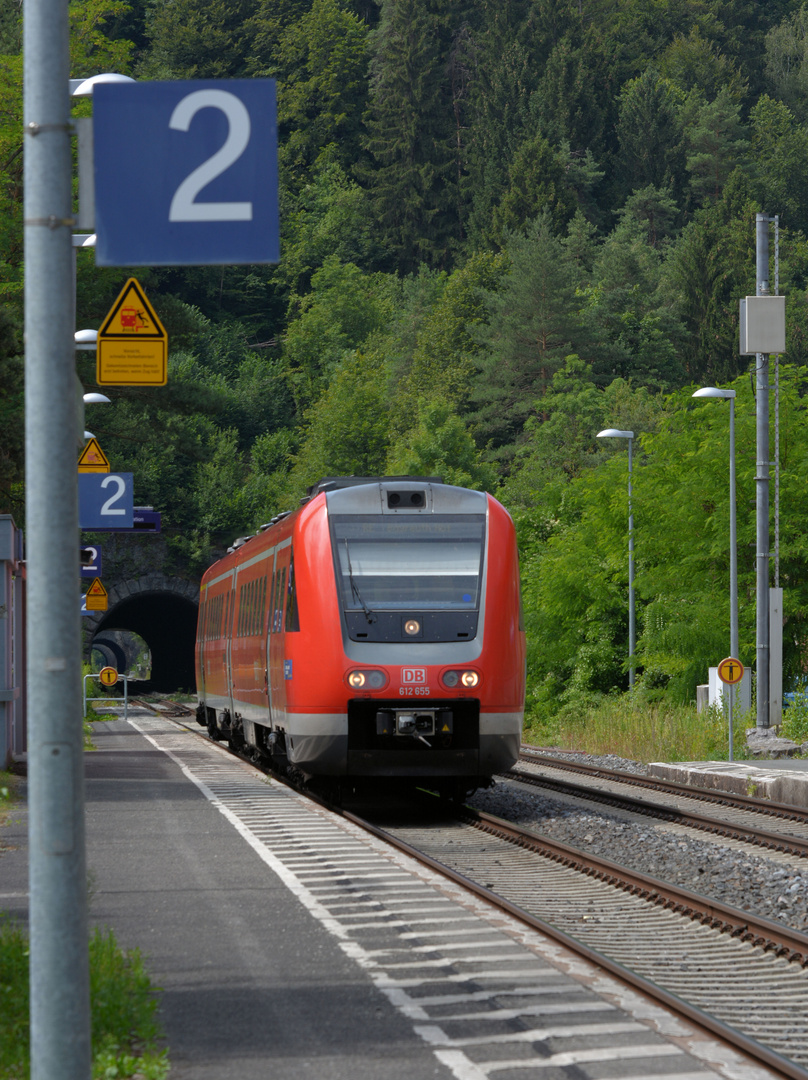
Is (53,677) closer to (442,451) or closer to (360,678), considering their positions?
(360,678)

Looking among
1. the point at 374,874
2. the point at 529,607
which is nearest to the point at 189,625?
the point at 529,607

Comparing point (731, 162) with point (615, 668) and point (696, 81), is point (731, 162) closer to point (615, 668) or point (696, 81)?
point (696, 81)

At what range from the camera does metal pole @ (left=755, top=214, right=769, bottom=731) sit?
27.2 meters

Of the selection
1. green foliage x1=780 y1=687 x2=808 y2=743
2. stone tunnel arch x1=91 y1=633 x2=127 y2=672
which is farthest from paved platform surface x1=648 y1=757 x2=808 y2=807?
stone tunnel arch x1=91 y1=633 x2=127 y2=672

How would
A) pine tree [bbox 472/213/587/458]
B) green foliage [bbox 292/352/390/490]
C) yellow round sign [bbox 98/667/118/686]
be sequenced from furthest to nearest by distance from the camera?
green foliage [bbox 292/352/390/490] → pine tree [bbox 472/213/587/458] → yellow round sign [bbox 98/667/118/686]

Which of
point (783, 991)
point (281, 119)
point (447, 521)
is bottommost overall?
point (783, 991)

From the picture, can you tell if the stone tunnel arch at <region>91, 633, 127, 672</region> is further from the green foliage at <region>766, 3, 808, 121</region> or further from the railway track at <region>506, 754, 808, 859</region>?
the railway track at <region>506, 754, 808, 859</region>

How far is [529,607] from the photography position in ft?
136

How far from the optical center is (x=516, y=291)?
256 feet

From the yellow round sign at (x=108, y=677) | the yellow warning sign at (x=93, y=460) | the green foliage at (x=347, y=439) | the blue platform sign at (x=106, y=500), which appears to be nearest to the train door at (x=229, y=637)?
the blue platform sign at (x=106, y=500)

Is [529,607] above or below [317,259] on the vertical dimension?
below

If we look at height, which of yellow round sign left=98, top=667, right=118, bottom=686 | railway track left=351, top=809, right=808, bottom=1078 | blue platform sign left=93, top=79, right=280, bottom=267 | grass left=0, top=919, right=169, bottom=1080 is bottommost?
railway track left=351, top=809, right=808, bottom=1078

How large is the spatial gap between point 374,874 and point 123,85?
7.13 meters

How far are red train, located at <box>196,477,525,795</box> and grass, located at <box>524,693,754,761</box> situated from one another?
11342mm
